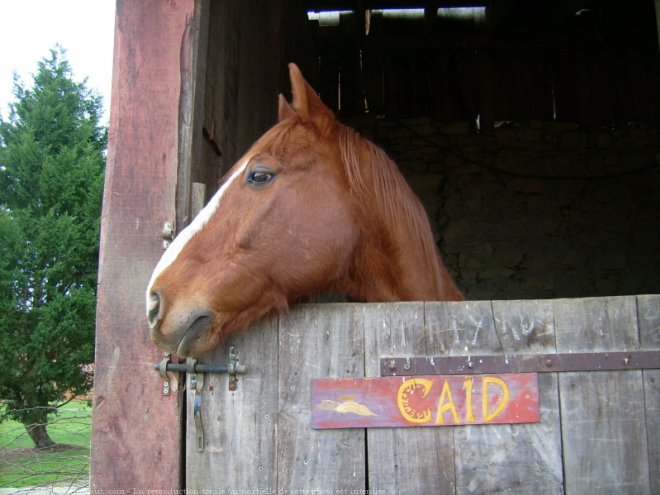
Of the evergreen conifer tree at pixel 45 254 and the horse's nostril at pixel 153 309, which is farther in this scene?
the evergreen conifer tree at pixel 45 254

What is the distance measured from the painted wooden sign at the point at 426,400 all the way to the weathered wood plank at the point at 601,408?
0.13m

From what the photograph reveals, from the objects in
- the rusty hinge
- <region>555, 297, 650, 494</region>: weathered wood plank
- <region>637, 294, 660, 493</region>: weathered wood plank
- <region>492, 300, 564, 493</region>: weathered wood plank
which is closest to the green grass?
the rusty hinge

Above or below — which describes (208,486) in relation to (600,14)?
below

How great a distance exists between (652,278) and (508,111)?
2.36 meters

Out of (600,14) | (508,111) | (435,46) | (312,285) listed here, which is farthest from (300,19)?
(312,285)

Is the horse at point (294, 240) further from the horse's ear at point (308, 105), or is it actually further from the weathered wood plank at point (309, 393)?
the weathered wood plank at point (309, 393)

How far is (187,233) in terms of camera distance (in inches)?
71.3

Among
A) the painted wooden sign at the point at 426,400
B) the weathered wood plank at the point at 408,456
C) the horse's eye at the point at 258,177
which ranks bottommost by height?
Result: the weathered wood plank at the point at 408,456

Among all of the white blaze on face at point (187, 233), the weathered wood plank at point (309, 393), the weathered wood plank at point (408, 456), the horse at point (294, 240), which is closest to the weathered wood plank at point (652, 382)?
the weathered wood plank at point (408, 456)

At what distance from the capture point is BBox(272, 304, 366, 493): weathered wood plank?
5.85ft

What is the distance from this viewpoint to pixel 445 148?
6617mm

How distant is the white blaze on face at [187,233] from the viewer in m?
1.74

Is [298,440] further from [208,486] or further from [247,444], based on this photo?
[208,486]

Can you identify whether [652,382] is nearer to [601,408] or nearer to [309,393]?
[601,408]
